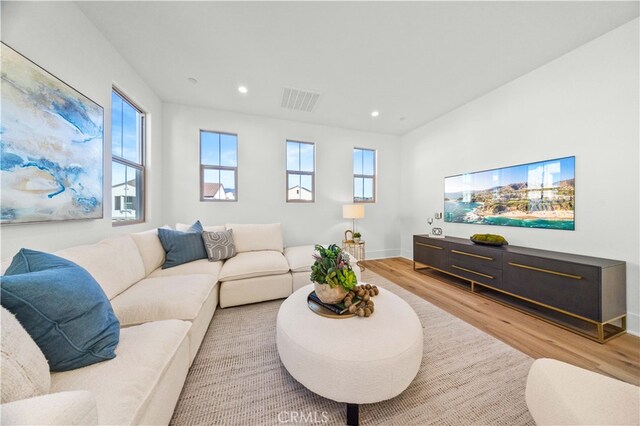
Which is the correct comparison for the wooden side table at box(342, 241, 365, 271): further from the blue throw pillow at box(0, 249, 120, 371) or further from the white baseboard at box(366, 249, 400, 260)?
the blue throw pillow at box(0, 249, 120, 371)

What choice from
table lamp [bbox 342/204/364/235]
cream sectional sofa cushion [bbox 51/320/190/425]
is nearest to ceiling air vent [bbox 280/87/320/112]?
table lamp [bbox 342/204/364/235]

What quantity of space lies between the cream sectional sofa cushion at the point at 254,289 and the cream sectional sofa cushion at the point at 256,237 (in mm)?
652

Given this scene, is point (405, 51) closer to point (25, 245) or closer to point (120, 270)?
point (120, 270)

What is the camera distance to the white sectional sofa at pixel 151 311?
2.03 ft

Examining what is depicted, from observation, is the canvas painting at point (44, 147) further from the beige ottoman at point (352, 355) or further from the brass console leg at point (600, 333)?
the brass console leg at point (600, 333)

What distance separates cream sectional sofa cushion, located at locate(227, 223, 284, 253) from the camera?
115 inches

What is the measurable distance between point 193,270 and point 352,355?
1.89m

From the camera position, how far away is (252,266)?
240 centimetres

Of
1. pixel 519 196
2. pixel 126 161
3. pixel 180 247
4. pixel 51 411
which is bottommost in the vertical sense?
pixel 51 411

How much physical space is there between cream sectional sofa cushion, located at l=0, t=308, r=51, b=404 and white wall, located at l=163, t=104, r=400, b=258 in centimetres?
293

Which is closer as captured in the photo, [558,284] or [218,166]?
[558,284]

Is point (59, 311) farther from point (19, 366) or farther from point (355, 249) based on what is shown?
point (355, 249)

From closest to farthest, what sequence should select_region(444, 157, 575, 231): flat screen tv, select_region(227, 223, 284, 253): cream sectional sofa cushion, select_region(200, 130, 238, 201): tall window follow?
select_region(444, 157, 575, 231): flat screen tv → select_region(227, 223, 284, 253): cream sectional sofa cushion → select_region(200, 130, 238, 201): tall window

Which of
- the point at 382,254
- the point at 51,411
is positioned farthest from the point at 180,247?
the point at 382,254
